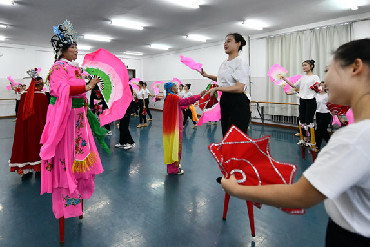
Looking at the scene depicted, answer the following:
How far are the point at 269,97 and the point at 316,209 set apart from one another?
234 inches

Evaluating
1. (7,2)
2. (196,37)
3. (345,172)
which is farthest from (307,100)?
(7,2)

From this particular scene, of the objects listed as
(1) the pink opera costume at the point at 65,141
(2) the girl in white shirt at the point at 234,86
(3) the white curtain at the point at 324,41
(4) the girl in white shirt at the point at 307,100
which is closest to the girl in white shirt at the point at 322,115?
(4) the girl in white shirt at the point at 307,100

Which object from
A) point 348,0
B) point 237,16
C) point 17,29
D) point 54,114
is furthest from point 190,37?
point 54,114

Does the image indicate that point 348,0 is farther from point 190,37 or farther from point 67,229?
point 67,229

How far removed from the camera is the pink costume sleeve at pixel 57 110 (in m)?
1.86

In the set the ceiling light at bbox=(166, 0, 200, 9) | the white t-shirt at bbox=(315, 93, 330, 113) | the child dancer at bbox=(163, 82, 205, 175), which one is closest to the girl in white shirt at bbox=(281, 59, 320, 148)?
the white t-shirt at bbox=(315, 93, 330, 113)

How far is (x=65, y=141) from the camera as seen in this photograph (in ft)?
6.43

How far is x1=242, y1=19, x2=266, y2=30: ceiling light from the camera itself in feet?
22.1

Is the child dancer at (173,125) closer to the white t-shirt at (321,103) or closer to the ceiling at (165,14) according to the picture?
the white t-shirt at (321,103)

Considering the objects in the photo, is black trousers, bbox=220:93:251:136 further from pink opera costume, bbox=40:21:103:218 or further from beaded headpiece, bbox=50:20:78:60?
Answer: beaded headpiece, bbox=50:20:78:60

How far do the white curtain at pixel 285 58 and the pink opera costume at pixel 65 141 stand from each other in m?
6.68

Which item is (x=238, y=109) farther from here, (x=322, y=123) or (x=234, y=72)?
(x=322, y=123)

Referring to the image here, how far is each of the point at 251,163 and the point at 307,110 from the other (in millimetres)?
3582

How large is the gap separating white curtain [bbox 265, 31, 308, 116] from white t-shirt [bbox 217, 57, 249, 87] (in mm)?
5821
